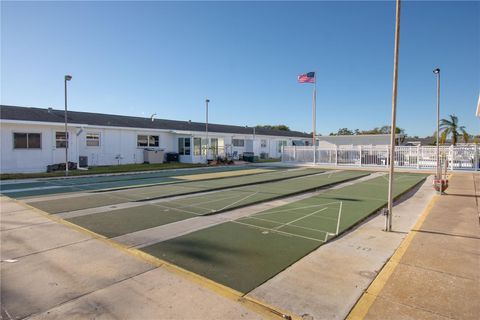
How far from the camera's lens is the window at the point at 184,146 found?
96.6ft

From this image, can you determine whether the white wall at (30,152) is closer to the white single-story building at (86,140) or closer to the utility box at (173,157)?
the white single-story building at (86,140)

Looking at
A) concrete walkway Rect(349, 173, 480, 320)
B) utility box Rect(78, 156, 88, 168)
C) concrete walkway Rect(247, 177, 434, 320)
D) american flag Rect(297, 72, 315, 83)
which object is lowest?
concrete walkway Rect(247, 177, 434, 320)

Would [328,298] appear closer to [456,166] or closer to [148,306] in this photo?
[148,306]

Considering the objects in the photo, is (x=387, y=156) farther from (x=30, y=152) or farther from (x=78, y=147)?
(x=30, y=152)

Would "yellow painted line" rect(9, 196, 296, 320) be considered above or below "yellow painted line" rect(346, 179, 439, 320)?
below

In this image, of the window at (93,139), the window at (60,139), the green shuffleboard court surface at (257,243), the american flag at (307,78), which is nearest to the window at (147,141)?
the window at (93,139)

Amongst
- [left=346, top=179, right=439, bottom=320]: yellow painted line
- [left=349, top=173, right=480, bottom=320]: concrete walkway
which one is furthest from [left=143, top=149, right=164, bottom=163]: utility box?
[left=346, top=179, right=439, bottom=320]: yellow painted line

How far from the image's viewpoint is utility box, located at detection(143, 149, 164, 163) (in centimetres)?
2697

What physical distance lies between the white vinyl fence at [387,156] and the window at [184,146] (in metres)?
10.3

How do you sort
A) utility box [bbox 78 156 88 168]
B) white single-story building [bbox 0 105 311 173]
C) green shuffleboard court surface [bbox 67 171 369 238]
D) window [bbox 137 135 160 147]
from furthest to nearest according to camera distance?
1. window [bbox 137 135 160 147]
2. utility box [bbox 78 156 88 168]
3. white single-story building [bbox 0 105 311 173]
4. green shuffleboard court surface [bbox 67 171 369 238]

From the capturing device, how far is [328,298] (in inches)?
141

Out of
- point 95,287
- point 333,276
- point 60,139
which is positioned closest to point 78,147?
point 60,139

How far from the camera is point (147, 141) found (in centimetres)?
2800

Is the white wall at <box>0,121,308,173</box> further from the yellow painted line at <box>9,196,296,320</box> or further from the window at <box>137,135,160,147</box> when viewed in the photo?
the yellow painted line at <box>9,196,296,320</box>
